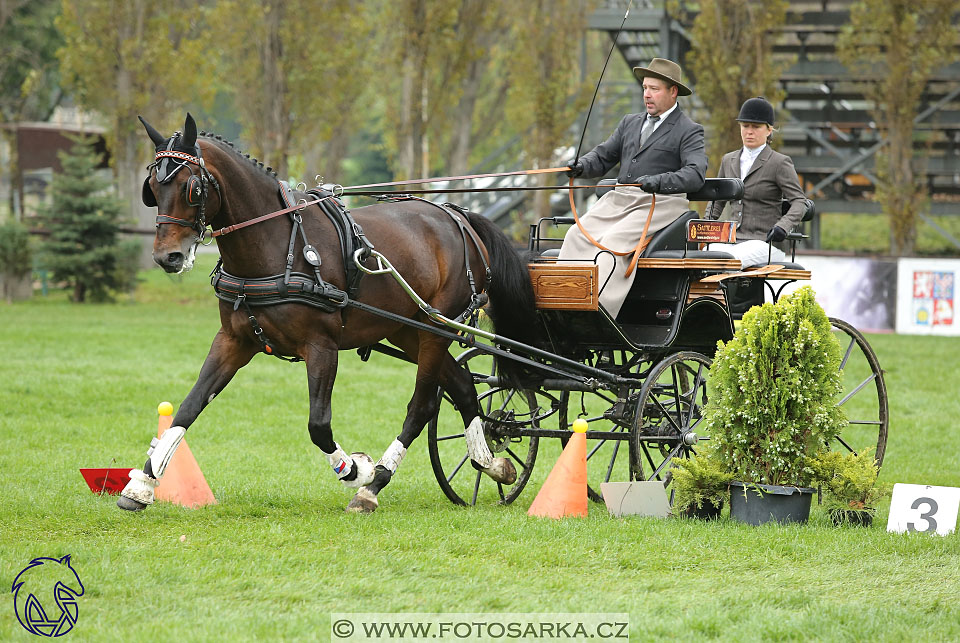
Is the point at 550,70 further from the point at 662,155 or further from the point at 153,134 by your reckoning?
the point at 153,134

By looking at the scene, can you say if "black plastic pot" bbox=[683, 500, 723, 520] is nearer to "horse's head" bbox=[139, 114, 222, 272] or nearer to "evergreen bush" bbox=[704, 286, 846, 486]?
"evergreen bush" bbox=[704, 286, 846, 486]

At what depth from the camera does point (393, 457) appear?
20.8ft

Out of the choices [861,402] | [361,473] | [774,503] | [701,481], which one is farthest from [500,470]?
[861,402]

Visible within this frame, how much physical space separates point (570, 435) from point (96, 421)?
4.76m

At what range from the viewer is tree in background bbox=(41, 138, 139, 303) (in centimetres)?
2089

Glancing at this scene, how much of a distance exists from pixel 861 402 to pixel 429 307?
23.4 feet

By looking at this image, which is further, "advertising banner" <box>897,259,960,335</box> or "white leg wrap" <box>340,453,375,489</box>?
"advertising banner" <box>897,259,960,335</box>

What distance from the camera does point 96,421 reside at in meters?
9.65

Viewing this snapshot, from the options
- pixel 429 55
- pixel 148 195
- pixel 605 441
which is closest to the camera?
pixel 148 195

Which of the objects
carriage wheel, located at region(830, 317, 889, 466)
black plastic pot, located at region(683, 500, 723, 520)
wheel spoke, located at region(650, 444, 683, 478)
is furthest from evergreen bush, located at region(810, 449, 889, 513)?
wheel spoke, located at region(650, 444, 683, 478)

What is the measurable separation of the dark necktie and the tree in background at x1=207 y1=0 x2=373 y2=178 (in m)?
16.2

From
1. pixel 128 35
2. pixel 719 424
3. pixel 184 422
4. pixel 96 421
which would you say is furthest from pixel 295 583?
pixel 128 35

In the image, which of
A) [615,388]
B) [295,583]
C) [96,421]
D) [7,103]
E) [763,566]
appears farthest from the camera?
[7,103]

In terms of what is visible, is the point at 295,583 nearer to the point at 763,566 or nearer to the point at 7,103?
the point at 763,566
